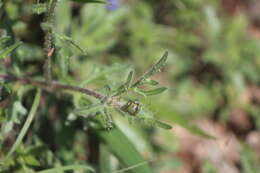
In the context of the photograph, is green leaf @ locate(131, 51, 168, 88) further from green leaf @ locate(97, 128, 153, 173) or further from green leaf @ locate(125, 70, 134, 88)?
green leaf @ locate(97, 128, 153, 173)

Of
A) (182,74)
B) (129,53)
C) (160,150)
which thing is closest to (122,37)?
(129,53)

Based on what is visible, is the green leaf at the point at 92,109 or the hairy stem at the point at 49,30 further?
the green leaf at the point at 92,109

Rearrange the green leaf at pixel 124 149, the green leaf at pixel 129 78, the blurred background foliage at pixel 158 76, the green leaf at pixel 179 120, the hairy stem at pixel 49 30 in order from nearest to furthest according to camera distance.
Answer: the hairy stem at pixel 49 30 → the green leaf at pixel 129 78 → the green leaf at pixel 124 149 → the green leaf at pixel 179 120 → the blurred background foliage at pixel 158 76

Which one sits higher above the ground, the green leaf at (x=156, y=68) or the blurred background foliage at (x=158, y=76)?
the green leaf at (x=156, y=68)

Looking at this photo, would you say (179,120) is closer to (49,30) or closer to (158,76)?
(49,30)

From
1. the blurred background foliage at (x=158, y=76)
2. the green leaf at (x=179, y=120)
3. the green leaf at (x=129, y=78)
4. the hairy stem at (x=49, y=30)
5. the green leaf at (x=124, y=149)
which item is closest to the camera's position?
the hairy stem at (x=49, y=30)

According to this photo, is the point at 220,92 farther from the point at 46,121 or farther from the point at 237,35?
the point at 46,121

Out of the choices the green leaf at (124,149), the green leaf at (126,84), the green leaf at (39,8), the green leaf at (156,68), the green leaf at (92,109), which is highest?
the green leaf at (39,8)

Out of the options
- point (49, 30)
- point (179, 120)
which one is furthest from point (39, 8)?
point (179, 120)

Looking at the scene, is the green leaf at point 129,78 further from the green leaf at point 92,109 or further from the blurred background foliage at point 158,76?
the blurred background foliage at point 158,76

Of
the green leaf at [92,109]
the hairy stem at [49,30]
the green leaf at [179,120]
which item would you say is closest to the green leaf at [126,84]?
the green leaf at [92,109]
